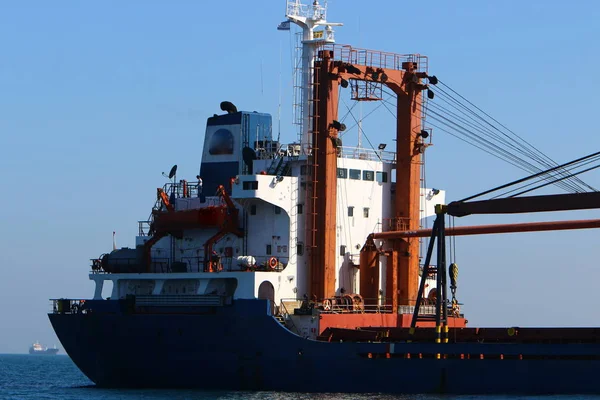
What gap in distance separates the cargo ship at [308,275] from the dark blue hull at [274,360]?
4cm

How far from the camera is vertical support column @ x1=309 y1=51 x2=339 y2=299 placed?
36.3 m

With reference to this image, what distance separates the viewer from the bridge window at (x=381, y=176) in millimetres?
38781

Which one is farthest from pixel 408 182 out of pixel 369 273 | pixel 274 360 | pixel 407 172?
pixel 274 360

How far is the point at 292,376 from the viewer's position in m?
34.4

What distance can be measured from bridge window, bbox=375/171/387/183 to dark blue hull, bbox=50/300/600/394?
626 cm

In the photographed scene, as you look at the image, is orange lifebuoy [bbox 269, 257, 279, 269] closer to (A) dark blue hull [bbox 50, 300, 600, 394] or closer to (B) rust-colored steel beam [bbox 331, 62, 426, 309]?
(A) dark blue hull [bbox 50, 300, 600, 394]

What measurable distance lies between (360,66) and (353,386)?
9.41 meters

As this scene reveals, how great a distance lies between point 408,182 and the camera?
3794 cm

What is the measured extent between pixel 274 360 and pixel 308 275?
326 centimetres

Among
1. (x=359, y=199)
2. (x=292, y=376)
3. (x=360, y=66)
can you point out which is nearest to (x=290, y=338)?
(x=292, y=376)

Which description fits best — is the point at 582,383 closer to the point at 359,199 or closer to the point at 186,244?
the point at 359,199

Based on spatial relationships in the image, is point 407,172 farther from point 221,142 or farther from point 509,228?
point 221,142

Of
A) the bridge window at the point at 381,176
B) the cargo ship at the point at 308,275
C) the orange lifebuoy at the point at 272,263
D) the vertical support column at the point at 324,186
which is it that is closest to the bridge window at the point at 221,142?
the cargo ship at the point at 308,275

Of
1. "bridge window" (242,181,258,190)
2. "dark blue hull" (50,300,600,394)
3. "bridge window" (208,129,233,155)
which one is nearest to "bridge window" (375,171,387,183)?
"bridge window" (242,181,258,190)
